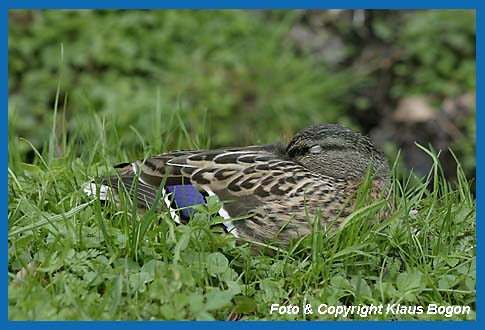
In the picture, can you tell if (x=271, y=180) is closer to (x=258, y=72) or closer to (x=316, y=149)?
(x=316, y=149)

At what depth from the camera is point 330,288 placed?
373 cm

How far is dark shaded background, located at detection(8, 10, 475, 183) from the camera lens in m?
8.02

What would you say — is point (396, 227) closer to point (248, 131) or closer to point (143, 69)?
point (248, 131)

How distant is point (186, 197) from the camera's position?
167 inches

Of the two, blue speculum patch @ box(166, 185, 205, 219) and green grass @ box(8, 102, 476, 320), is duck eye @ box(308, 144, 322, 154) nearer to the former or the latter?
green grass @ box(8, 102, 476, 320)

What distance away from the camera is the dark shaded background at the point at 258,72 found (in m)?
8.02

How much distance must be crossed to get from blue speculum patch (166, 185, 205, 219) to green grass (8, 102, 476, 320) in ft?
0.51

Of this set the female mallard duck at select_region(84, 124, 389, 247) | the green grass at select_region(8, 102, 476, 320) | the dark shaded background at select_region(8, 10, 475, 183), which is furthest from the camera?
the dark shaded background at select_region(8, 10, 475, 183)

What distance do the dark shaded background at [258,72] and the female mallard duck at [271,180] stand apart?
290 cm

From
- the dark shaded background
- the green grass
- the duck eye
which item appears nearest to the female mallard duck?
the duck eye

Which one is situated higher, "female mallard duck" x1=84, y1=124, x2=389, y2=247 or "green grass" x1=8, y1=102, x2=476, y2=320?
"female mallard duck" x1=84, y1=124, x2=389, y2=247

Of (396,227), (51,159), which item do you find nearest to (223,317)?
(396,227)

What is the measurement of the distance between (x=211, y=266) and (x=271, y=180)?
0.73m

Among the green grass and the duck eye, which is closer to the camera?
the green grass
